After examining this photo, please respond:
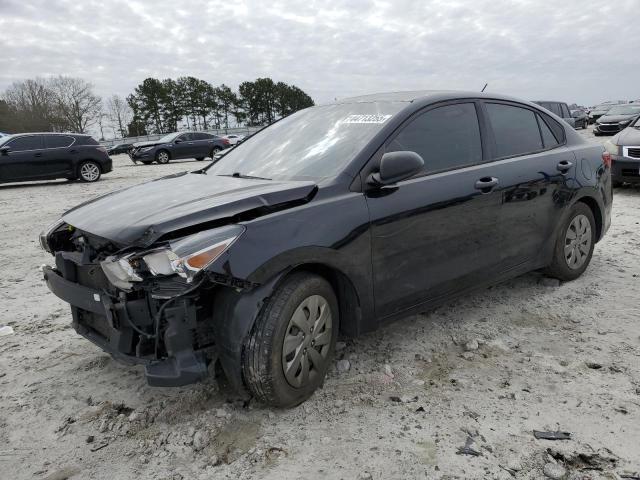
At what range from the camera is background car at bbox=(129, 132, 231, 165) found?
72.7 feet

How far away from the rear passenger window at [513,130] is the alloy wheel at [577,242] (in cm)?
78

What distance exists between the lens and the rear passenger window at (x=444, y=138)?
3.29 meters

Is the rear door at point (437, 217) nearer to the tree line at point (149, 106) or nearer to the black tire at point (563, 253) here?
the black tire at point (563, 253)

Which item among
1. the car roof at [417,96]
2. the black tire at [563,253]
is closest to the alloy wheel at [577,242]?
the black tire at [563,253]

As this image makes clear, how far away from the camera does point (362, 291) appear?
292 centimetres

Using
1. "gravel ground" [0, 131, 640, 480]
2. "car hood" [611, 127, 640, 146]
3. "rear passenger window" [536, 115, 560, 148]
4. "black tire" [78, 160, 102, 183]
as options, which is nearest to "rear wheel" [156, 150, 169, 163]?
"black tire" [78, 160, 102, 183]

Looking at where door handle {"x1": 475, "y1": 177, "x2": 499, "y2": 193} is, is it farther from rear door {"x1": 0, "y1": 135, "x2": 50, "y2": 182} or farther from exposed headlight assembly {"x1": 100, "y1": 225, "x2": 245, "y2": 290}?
rear door {"x1": 0, "y1": 135, "x2": 50, "y2": 182}

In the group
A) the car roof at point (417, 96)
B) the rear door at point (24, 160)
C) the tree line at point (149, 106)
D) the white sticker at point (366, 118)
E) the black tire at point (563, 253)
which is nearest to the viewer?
the white sticker at point (366, 118)

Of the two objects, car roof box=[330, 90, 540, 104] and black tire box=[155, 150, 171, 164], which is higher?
black tire box=[155, 150, 171, 164]

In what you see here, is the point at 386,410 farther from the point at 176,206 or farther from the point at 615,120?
the point at 615,120

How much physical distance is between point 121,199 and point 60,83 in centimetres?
7647

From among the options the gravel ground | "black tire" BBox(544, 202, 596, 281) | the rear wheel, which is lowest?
the gravel ground

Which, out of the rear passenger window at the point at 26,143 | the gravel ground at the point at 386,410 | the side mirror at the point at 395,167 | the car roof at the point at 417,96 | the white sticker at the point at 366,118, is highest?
the rear passenger window at the point at 26,143

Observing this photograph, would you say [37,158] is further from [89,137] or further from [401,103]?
[401,103]
